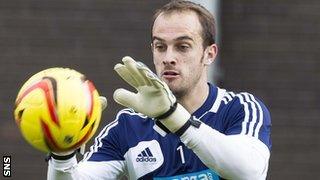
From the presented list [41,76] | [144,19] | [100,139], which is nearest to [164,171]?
[100,139]

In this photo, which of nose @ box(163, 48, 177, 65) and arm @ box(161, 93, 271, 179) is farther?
nose @ box(163, 48, 177, 65)

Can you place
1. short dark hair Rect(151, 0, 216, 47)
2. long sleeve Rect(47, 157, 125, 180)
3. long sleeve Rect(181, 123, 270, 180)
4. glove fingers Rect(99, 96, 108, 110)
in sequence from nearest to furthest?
1. long sleeve Rect(181, 123, 270, 180)
2. long sleeve Rect(47, 157, 125, 180)
3. glove fingers Rect(99, 96, 108, 110)
4. short dark hair Rect(151, 0, 216, 47)

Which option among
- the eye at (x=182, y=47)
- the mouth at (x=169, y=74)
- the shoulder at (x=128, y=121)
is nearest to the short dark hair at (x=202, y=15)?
the eye at (x=182, y=47)

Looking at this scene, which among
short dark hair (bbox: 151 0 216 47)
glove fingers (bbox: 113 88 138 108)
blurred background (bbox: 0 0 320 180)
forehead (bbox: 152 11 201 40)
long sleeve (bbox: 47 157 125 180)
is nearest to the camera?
glove fingers (bbox: 113 88 138 108)

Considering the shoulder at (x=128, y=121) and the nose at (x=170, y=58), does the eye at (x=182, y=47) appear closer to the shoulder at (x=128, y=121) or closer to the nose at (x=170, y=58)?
the nose at (x=170, y=58)

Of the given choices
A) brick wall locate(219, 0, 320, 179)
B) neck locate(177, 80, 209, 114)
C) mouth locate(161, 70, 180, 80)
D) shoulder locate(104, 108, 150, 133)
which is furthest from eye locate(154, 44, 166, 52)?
brick wall locate(219, 0, 320, 179)

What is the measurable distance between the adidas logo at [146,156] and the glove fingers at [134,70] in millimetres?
609

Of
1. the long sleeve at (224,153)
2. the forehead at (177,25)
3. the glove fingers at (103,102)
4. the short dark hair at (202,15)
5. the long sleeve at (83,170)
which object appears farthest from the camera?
the short dark hair at (202,15)

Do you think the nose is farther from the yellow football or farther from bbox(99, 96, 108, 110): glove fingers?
the yellow football

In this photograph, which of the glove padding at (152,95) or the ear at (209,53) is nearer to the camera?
the glove padding at (152,95)

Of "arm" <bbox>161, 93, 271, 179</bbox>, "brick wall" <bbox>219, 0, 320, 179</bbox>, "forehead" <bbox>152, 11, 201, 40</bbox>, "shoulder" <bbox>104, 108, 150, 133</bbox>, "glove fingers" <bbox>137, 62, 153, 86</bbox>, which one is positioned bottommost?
"brick wall" <bbox>219, 0, 320, 179</bbox>

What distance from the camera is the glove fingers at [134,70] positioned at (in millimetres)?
4469

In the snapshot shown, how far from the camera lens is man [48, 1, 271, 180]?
14.6 feet

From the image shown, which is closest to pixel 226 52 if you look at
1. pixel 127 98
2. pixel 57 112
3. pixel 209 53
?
pixel 209 53
